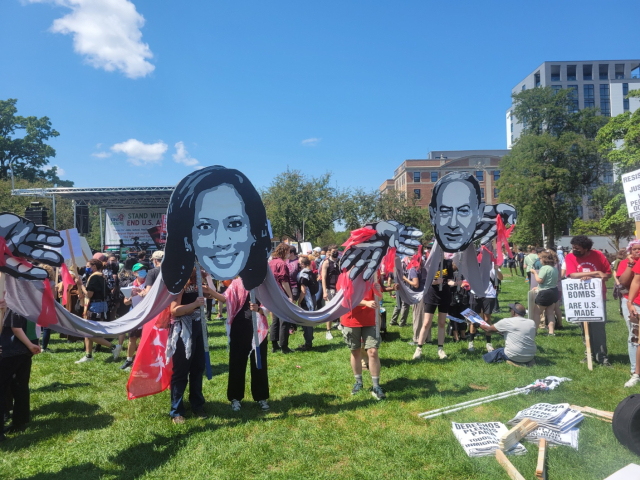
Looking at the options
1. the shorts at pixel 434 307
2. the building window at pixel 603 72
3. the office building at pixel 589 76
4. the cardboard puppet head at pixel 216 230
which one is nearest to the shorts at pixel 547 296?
the shorts at pixel 434 307

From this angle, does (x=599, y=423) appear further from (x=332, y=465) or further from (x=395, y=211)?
(x=395, y=211)

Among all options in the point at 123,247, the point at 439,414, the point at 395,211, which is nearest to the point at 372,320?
the point at 439,414

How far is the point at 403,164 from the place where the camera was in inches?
2950

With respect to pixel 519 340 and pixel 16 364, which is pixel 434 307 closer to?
pixel 519 340

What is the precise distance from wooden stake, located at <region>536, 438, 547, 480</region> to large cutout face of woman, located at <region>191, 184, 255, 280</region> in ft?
10.9

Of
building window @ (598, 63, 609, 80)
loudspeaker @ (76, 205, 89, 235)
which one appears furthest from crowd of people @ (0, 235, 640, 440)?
building window @ (598, 63, 609, 80)

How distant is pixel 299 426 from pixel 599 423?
3.20 metres

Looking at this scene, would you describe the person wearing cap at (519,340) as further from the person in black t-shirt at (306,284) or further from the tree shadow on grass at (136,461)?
the tree shadow on grass at (136,461)

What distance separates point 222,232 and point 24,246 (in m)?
1.78

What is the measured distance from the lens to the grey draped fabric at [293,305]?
15.9ft

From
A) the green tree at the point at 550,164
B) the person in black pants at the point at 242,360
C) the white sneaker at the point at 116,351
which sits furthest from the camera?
the green tree at the point at 550,164

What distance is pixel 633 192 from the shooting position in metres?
6.18

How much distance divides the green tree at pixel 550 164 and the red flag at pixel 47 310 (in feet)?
138

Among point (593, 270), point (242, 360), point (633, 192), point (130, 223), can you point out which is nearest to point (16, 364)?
point (242, 360)
